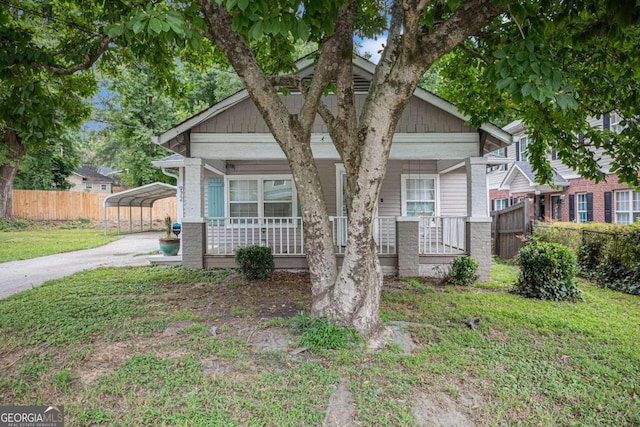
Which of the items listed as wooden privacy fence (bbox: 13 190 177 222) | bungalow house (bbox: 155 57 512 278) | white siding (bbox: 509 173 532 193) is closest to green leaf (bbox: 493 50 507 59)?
bungalow house (bbox: 155 57 512 278)

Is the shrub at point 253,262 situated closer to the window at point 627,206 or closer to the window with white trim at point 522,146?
the window at point 627,206

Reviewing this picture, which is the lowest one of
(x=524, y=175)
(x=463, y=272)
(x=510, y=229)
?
(x=463, y=272)

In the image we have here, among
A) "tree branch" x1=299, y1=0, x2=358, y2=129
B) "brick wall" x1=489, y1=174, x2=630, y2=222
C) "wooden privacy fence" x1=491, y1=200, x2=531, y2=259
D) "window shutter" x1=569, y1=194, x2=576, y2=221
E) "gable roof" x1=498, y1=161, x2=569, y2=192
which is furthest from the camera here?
"gable roof" x1=498, y1=161, x2=569, y2=192

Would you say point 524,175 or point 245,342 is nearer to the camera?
point 245,342

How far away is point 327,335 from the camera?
13.3 feet

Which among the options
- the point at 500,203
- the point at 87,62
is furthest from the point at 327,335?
the point at 500,203

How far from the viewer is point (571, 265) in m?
6.59

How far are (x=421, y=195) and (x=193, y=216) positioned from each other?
650 centimetres

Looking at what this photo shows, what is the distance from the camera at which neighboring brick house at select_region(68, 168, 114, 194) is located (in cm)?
3606

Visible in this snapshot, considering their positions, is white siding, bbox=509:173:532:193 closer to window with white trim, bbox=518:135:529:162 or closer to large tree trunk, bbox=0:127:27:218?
window with white trim, bbox=518:135:529:162

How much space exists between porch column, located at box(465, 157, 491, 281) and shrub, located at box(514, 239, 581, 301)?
3.93 feet

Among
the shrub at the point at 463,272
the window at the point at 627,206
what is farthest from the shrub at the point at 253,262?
the window at the point at 627,206

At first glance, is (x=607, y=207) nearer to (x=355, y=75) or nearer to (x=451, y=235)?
(x=451, y=235)

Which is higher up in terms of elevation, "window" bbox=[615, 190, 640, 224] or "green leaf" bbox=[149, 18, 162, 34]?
"green leaf" bbox=[149, 18, 162, 34]
